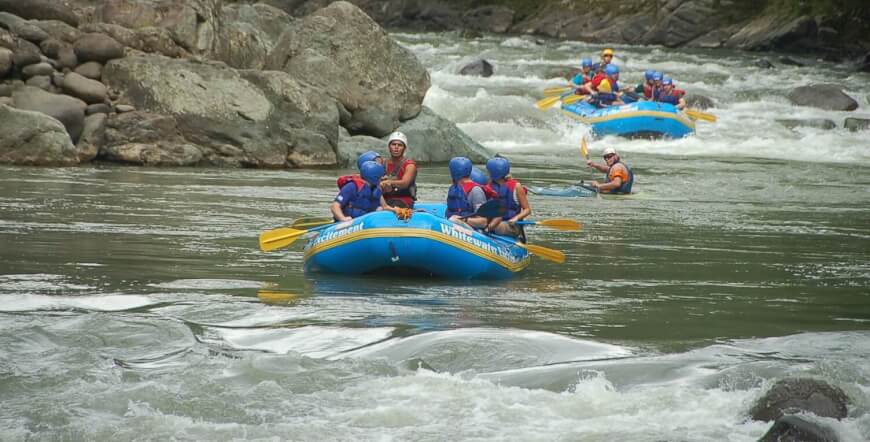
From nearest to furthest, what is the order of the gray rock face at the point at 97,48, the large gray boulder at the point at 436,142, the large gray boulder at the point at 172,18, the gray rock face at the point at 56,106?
the gray rock face at the point at 56,106, the gray rock face at the point at 97,48, the large gray boulder at the point at 172,18, the large gray boulder at the point at 436,142

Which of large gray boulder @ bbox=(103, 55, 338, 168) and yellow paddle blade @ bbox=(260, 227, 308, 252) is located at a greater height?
large gray boulder @ bbox=(103, 55, 338, 168)

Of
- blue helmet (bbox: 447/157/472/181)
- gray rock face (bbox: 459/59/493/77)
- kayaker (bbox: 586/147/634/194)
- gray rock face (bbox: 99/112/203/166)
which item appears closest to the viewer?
blue helmet (bbox: 447/157/472/181)

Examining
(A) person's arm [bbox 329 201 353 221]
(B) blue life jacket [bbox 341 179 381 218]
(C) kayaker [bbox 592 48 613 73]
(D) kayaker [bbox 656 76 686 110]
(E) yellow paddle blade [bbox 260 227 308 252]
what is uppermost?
(C) kayaker [bbox 592 48 613 73]

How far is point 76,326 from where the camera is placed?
22.9 feet

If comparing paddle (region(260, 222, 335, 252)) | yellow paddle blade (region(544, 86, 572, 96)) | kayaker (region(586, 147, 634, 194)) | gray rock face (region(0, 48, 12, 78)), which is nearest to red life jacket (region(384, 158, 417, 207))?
paddle (region(260, 222, 335, 252))

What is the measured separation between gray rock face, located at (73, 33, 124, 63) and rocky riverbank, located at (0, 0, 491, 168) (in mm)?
19

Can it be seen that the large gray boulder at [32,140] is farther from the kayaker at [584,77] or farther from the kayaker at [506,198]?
the kayaker at [584,77]

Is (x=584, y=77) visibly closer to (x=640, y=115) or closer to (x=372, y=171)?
(x=640, y=115)

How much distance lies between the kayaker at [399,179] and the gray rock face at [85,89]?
758cm

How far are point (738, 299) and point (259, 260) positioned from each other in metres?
3.72

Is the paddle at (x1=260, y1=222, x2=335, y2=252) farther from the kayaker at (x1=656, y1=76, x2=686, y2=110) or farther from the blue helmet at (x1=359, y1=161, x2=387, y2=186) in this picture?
the kayaker at (x1=656, y1=76, x2=686, y2=110)

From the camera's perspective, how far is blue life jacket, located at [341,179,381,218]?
9.41 metres

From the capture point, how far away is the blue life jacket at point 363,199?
9.41 meters

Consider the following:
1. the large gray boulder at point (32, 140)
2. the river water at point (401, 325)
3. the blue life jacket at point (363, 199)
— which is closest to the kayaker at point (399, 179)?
the blue life jacket at point (363, 199)
